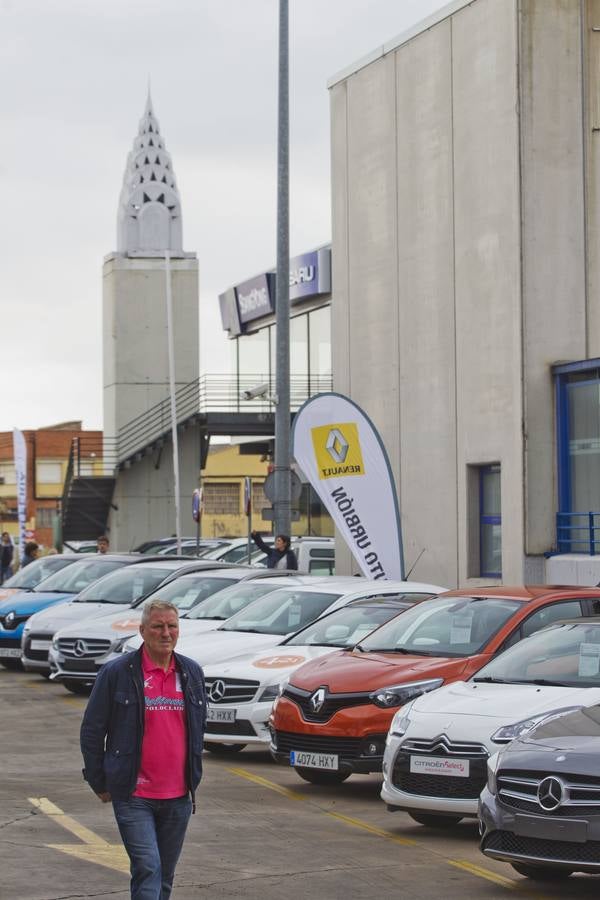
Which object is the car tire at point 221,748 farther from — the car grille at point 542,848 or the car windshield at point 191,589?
the car grille at point 542,848

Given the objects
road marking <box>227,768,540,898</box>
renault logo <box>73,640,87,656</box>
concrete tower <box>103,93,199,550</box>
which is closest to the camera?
road marking <box>227,768,540,898</box>

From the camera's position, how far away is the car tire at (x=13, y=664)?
80.7ft

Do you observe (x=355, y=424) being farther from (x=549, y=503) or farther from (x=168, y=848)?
(x=168, y=848)

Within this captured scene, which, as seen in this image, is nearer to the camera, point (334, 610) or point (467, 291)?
point (334, 610)

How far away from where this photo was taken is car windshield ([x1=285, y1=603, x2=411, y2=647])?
14758 mm

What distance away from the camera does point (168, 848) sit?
6.96 m

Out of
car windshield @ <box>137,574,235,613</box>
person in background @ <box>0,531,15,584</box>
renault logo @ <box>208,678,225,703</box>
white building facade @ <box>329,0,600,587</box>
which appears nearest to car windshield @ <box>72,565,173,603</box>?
car windshield @ <box>137,574,235,613</box>

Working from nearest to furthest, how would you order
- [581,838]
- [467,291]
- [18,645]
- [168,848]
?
[168,848], [581,838], [18,645], [467,291]

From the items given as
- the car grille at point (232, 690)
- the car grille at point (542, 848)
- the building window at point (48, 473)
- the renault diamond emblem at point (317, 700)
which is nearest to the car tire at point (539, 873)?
the car grille at point (542, 848)

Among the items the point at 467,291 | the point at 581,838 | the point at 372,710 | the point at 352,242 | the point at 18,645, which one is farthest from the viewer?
the point at 352,242

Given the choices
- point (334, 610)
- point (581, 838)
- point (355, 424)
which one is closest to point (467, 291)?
point (355, 424)

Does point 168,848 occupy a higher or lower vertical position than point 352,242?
lower

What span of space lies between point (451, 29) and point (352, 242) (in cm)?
471

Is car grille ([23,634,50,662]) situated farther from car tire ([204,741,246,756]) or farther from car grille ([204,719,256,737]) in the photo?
car grille ([204,719,256,737])
